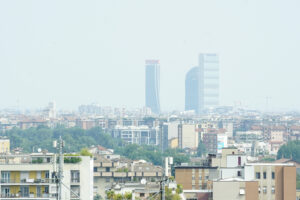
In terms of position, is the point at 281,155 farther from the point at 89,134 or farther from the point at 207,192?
the point at 207,192

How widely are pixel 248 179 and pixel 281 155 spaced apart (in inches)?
2631

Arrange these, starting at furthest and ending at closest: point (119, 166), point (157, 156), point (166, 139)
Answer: point (166, 139) → point (157, 156) → point (119, 166)

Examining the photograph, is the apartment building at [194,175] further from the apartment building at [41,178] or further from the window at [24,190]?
the window at [24,190]

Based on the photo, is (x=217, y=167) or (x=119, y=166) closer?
(x=217, y=167)

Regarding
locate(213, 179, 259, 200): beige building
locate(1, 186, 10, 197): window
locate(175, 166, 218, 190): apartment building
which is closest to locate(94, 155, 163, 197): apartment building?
locate(175, 166, 218, 190): apartment building

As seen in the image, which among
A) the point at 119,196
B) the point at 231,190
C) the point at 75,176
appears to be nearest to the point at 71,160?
the point at 75,176

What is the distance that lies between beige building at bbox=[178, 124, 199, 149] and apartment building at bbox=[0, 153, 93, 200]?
409 ft

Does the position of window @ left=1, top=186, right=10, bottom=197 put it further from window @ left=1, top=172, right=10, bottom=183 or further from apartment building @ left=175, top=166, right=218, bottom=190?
apartment building @ left=175, top=166, right=218, bottom=190

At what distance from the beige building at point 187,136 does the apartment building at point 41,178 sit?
125 meters

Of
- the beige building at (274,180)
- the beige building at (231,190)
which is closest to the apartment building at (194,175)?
the beige building at (274,180)

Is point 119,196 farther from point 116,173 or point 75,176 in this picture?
point 116,173

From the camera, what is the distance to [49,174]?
3450 cm

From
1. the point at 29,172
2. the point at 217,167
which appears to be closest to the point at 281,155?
the point at 217,167

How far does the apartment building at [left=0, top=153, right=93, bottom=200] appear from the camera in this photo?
3412 cm
